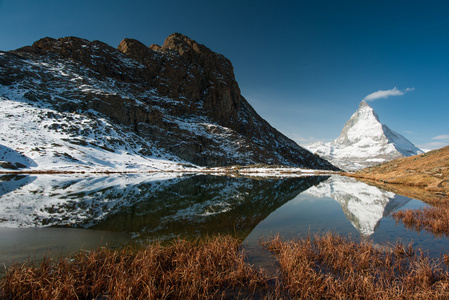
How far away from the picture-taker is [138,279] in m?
4.84

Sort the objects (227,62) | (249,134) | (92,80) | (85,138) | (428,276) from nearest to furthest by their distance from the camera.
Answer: (428,276) < (85,138) < (92,80) < (249,134) < (227,62)

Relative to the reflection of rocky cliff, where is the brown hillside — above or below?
above

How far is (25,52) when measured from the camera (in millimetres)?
109188

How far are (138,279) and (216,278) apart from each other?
2070 millimetres

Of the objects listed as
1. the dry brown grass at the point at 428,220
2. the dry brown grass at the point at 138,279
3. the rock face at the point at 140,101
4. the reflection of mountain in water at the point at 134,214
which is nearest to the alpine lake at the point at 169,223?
the reflection of mountain in water at the point at 134,214

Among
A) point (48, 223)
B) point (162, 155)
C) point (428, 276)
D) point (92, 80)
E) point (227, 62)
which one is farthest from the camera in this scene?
point (227, 62)

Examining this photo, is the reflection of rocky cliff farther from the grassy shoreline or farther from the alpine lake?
the grassy shoreline

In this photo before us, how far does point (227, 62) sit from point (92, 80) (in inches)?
4767

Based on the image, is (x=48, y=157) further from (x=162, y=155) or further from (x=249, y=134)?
(x=249, y=134)

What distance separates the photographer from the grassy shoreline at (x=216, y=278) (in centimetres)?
466

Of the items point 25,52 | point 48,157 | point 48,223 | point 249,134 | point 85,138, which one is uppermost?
point 25,52

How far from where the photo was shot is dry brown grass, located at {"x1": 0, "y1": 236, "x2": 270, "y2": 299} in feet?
14.9

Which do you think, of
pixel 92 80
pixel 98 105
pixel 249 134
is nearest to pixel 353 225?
pixel 98 105

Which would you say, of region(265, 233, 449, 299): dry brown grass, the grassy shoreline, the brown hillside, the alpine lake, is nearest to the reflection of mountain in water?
the alpine lake
